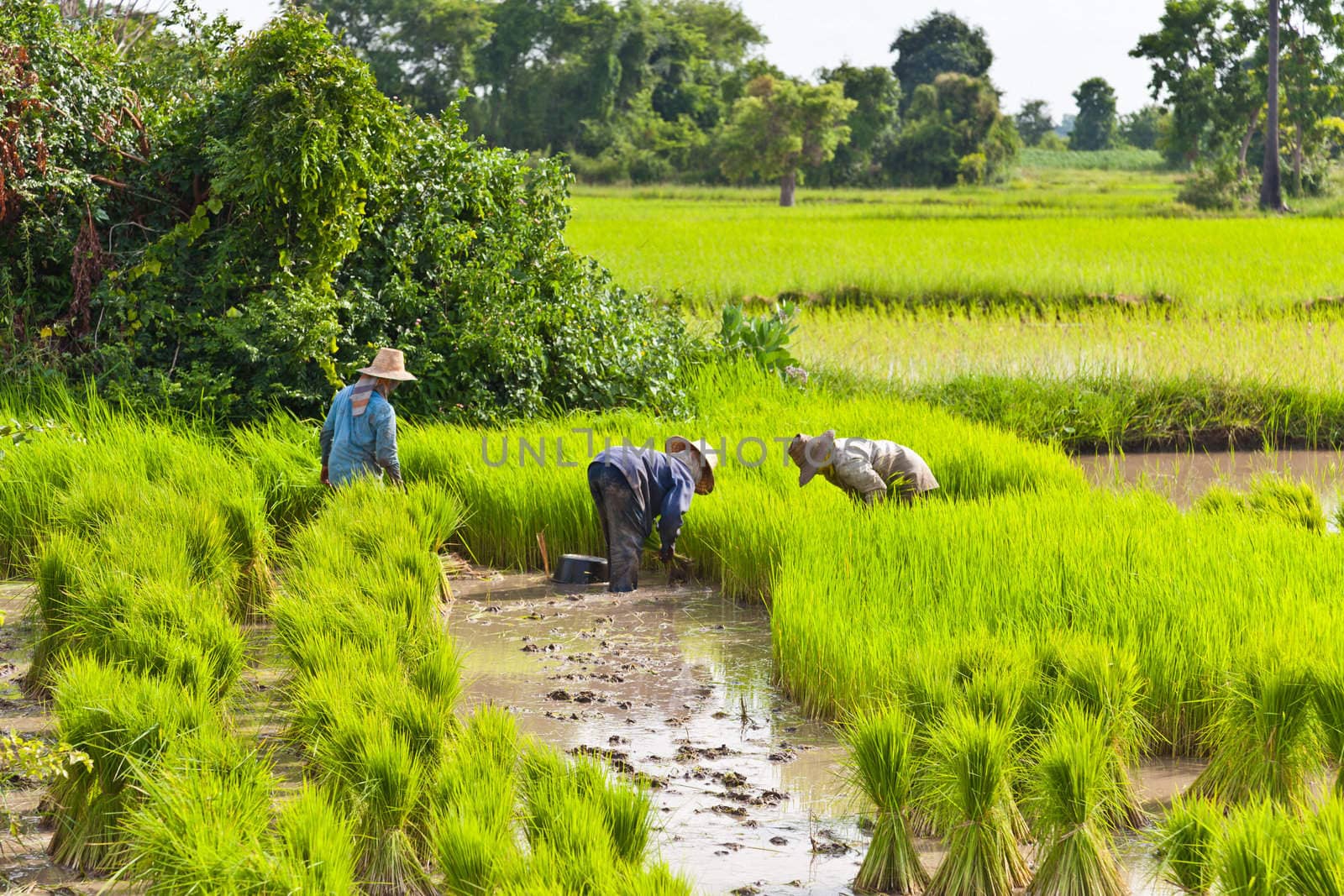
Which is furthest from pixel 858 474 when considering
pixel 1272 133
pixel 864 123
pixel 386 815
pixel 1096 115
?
pixel 1096 115

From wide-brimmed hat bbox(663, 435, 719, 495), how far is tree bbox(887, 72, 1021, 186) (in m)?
41.4

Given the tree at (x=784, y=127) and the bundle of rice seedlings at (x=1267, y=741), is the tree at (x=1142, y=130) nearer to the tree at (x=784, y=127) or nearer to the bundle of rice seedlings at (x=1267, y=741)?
the tree at (x=784, y=127)

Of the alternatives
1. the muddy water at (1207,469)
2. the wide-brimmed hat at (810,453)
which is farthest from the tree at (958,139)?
the wide-brimmed hat at (810,453)

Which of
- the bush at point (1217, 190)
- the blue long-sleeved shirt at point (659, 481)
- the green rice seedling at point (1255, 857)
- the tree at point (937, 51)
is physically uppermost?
the tree at point (937, 51)

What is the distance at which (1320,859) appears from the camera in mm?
3025

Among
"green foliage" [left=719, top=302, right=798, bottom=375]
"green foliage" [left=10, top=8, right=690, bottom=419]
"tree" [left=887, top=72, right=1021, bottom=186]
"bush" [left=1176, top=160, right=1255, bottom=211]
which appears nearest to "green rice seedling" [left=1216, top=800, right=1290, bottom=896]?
"green foliage" [left=10, top=8, right=690, bottom=419]

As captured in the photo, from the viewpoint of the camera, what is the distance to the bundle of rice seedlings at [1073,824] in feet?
11.2

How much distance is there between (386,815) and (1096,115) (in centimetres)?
7473

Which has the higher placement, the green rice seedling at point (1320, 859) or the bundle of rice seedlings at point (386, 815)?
the green rice seedling at point (1320, 859)

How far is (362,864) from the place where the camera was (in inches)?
140

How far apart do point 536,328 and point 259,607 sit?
12.1 ft

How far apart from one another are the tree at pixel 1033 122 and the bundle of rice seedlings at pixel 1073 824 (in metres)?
78.7

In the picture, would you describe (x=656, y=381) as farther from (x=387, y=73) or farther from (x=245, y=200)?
(x=387, y=73)

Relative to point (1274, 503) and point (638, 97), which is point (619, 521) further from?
point (638, 97)
